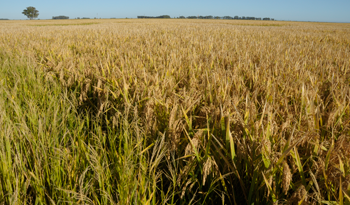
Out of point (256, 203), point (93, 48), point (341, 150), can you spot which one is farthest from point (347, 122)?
point (93, 48)

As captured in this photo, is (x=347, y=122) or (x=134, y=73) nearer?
(x=347, y=122)

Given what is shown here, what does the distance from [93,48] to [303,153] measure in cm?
368

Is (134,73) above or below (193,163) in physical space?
above

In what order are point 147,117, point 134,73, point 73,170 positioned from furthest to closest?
point 134,73
point 147,117
point 73,170

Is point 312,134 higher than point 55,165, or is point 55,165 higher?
point 312,134

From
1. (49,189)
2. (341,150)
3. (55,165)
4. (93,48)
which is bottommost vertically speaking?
(49,189)

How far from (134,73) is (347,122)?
1.57 meters

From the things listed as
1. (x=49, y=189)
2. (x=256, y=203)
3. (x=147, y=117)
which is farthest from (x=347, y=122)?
(x=49, y=189)

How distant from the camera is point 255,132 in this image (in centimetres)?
89

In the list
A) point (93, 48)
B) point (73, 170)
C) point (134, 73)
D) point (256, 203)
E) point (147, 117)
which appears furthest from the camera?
point (93, 48)

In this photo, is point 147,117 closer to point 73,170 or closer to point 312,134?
point 73,170

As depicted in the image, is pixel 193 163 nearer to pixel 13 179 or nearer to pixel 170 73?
pixel 13 179

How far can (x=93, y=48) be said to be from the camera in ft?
12.2

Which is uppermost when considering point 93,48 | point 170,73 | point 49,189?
point 93,48
